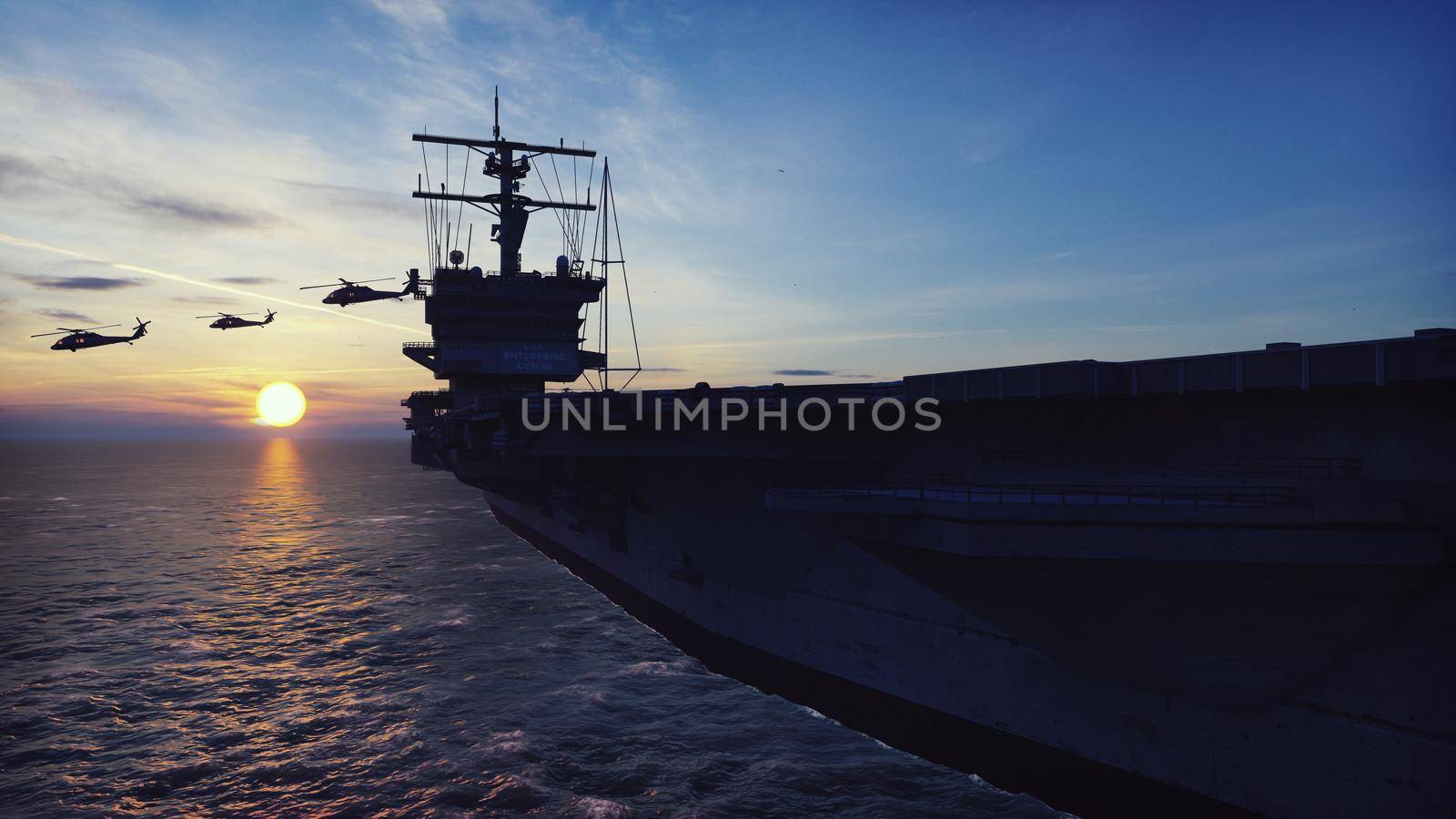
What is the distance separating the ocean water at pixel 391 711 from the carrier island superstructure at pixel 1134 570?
1.87 m

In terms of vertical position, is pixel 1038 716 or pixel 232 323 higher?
pixel 232 323

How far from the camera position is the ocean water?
43.4 ft

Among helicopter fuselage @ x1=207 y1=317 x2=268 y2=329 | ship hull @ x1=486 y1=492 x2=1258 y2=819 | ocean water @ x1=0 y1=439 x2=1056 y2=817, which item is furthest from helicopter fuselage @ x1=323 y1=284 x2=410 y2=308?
ship hull @ x1=486 y1=492 x2=1258 y2=819

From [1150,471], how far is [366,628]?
23.1 metres

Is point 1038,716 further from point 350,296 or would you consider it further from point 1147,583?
point 350,296

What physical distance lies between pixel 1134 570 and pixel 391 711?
51.8 ft

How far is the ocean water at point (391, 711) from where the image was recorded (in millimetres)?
13234

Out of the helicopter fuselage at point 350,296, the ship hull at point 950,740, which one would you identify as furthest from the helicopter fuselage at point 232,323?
the ship hull at point 950,740

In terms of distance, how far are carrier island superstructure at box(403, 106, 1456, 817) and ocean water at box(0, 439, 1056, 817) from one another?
1.87 m

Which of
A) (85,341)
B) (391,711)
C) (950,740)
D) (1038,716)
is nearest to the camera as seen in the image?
(1038,716)

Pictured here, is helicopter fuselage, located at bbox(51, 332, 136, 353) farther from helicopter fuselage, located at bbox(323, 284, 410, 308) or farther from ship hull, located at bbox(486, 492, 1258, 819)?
ship hull, located at bbox(486, 492, 1258, 819)

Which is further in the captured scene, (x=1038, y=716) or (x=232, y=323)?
(x=232, y=323)

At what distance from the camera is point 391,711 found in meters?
17.1

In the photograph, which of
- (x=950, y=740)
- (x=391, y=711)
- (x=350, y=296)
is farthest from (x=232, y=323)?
(x=950, y=740)
